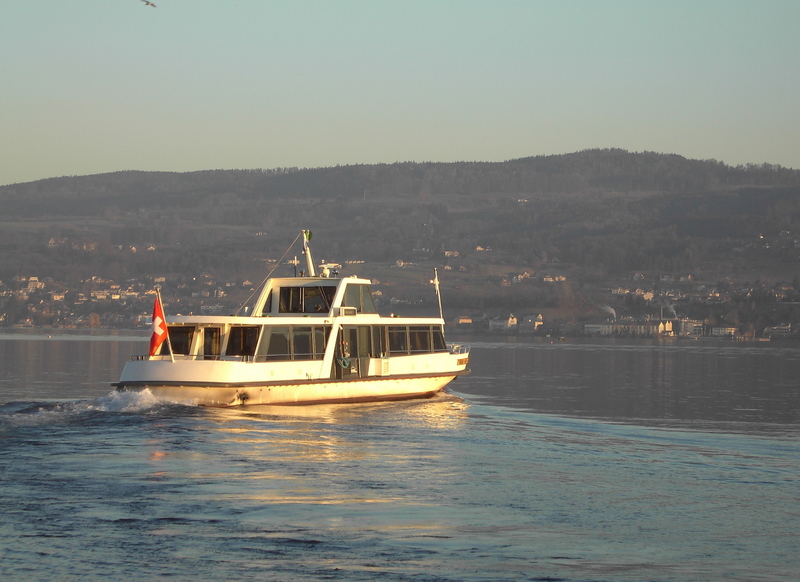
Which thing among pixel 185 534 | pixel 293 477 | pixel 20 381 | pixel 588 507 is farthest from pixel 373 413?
pixel 20 381

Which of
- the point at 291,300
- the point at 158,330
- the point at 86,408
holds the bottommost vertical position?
the point at 86,408

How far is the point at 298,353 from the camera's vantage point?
34219mm

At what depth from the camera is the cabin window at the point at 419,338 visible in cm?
3981

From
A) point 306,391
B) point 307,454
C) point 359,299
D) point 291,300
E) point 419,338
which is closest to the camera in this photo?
point 307,454

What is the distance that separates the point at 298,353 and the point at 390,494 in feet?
50.7

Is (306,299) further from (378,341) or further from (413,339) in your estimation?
(413,339)

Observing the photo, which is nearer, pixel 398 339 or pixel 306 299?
pixel 306 299

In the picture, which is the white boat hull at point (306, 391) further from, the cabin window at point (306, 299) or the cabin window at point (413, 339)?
the cabin window at point (306, 299)

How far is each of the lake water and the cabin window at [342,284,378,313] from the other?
4.22 metres

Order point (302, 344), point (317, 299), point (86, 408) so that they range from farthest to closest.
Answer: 1. point (317, 299)
2. point (302, 344)
3. point (86, 408)

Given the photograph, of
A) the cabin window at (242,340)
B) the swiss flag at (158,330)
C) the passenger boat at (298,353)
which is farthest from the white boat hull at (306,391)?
the cabin window at (242,340)

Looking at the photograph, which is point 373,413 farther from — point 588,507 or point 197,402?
point 588,507

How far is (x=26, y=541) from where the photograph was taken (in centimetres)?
1519

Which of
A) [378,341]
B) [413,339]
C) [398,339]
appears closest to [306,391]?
[378,341]
